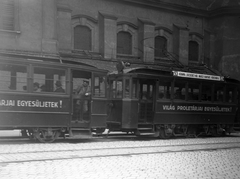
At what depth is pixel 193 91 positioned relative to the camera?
15.6 metres

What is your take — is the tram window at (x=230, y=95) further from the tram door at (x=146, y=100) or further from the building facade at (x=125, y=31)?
the building facade at (x=125, y=31)

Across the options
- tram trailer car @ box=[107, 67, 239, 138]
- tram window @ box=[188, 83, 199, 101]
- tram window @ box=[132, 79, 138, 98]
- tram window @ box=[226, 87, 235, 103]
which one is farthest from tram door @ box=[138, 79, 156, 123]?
tram window @ box=[226, 87, 235, 103]

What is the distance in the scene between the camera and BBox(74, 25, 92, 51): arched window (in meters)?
22.4

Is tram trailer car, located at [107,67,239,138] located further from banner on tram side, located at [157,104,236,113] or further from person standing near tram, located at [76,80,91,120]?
person standing near tram, located at [76,80,91,120]

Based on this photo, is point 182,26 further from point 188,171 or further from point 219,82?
point 188,171

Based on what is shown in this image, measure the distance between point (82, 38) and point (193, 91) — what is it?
993cm

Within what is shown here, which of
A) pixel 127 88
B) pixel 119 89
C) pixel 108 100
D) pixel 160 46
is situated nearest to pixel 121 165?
pixel 127 88

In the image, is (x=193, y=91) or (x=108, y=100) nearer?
(x=108, y=100)

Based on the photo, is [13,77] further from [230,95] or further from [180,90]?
[230,95]

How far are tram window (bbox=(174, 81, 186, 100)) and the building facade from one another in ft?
22.9

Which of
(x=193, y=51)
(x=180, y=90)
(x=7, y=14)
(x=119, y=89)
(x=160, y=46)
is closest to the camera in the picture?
(x=119, y=89)

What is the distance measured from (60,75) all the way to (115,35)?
38.1 ft

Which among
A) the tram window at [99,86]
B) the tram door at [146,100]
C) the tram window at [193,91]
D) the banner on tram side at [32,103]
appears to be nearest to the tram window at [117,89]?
the tram door at [146,100]

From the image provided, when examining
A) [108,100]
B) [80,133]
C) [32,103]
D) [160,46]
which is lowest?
[80,133]
